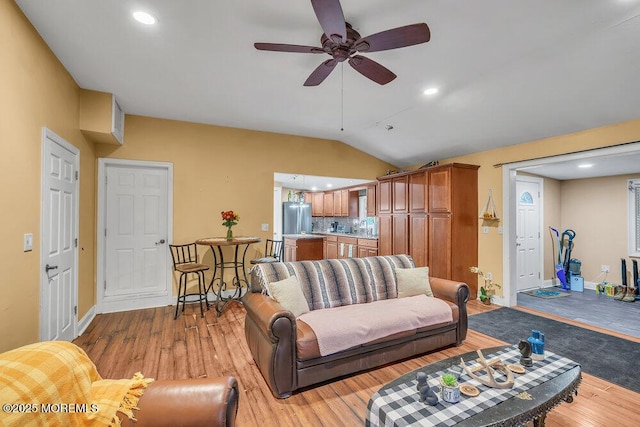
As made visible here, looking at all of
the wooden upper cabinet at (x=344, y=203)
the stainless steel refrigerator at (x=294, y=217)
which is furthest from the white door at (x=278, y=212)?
the wooden upper cabinet at (x=344, y=203)

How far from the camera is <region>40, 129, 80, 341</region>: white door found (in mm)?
2512

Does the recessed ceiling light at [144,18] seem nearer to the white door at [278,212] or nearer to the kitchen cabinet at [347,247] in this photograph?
the kitchen cabinet at [347,247]

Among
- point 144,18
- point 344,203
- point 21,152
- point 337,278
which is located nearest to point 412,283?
point 337,278

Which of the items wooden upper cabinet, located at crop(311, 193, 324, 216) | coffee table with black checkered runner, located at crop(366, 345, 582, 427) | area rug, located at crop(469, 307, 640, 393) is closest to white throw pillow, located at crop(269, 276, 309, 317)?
coffee table with black checkered runner, located at crop(366, 345, 582, 427)

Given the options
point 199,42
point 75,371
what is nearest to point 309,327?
point 75,371

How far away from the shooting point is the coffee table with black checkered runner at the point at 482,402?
54.1 inches

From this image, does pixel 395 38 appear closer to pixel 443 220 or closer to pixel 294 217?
pixel 443 220

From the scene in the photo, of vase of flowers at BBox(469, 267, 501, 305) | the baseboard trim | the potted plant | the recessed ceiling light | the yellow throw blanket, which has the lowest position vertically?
the baseboard trim

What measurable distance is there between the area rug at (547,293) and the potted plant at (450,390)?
4.84m

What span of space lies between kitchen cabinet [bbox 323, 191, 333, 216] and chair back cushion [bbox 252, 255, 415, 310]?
4654 millimetres

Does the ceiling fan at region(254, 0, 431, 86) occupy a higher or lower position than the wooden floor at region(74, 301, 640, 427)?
higher

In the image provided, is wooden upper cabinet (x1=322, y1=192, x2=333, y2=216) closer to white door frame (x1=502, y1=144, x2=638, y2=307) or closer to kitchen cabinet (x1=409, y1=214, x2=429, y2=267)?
kitchen cabinet (x1=409, y1=214, x2=429, y2=267)

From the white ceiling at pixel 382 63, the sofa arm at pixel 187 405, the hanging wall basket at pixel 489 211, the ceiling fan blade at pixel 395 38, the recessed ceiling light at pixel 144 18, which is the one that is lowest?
the sofa arm at pixel 187 405

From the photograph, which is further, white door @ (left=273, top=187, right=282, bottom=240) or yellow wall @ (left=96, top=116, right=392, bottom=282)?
white door @ (left=273, top=187, right=282, bottom=240)
